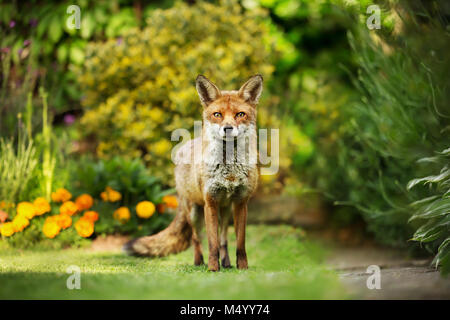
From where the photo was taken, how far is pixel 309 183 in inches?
381

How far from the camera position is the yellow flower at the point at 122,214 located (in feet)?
21.0

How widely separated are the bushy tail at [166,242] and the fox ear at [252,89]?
170cm

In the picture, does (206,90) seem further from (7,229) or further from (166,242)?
(7,229)

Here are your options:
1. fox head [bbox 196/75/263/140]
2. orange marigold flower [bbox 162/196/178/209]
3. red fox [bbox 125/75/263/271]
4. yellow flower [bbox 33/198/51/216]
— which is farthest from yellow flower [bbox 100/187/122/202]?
fox head [bbox 196/75/263/140]

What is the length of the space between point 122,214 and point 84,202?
0.50 m

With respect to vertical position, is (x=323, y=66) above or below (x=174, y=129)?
above

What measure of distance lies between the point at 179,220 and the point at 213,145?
4.78ft

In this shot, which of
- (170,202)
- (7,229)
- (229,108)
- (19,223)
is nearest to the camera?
(229,108)

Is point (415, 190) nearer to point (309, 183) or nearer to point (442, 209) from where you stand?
point (442, 209)

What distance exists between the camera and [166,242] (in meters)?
5.45

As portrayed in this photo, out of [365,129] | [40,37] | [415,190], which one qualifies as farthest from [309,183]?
[40,37]

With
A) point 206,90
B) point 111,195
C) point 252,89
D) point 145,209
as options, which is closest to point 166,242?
point 145,209

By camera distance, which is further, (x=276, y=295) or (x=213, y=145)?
(x=213, y=145)

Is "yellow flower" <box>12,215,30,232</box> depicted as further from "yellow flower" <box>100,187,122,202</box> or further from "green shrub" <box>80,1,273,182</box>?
"green shrub" <box>80,1,273,182</box>
